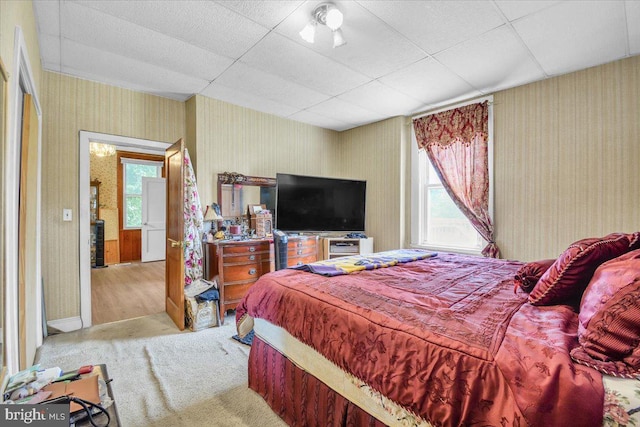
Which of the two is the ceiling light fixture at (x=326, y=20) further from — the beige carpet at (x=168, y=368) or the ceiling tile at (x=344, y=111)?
the beige carpet at (x=168, y=368)

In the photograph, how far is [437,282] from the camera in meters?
1.75

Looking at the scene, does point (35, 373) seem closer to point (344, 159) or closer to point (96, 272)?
point (344, 159)

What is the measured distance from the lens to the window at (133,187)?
22.1ft

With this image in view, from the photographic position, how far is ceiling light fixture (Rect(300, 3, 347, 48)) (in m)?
1.94

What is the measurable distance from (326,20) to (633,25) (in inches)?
87.5

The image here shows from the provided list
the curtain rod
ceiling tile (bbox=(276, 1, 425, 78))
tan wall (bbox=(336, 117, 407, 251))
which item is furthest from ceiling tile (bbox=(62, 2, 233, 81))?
the curtain rod

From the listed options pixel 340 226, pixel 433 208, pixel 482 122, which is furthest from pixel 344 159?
pixel 482 122

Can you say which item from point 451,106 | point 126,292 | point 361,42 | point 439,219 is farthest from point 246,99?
point 126,292

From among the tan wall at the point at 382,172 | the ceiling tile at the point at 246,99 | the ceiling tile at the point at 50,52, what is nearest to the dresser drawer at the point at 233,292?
the tan wall at the point at 382,172

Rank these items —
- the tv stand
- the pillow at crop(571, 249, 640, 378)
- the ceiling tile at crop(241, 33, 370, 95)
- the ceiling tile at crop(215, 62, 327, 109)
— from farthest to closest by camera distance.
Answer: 1. the tv stand
2. the ceiling tile at crop(215, 62, 327, 109)
3. the ceiling tile at crop(241, 33, 370, 95)
4. the pillow at crop(571, 249, 640, 378)

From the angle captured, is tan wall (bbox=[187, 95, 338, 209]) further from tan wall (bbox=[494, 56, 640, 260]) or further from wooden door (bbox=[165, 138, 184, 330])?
tan wall (bbox=[494, 56, 640, 260])

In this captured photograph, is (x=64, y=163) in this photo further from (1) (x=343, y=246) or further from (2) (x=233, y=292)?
(1) (x=343, y=246)

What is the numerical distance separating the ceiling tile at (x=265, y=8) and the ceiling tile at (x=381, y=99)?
1359 mm

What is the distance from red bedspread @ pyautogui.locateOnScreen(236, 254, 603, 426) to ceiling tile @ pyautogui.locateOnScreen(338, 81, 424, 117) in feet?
7.62
